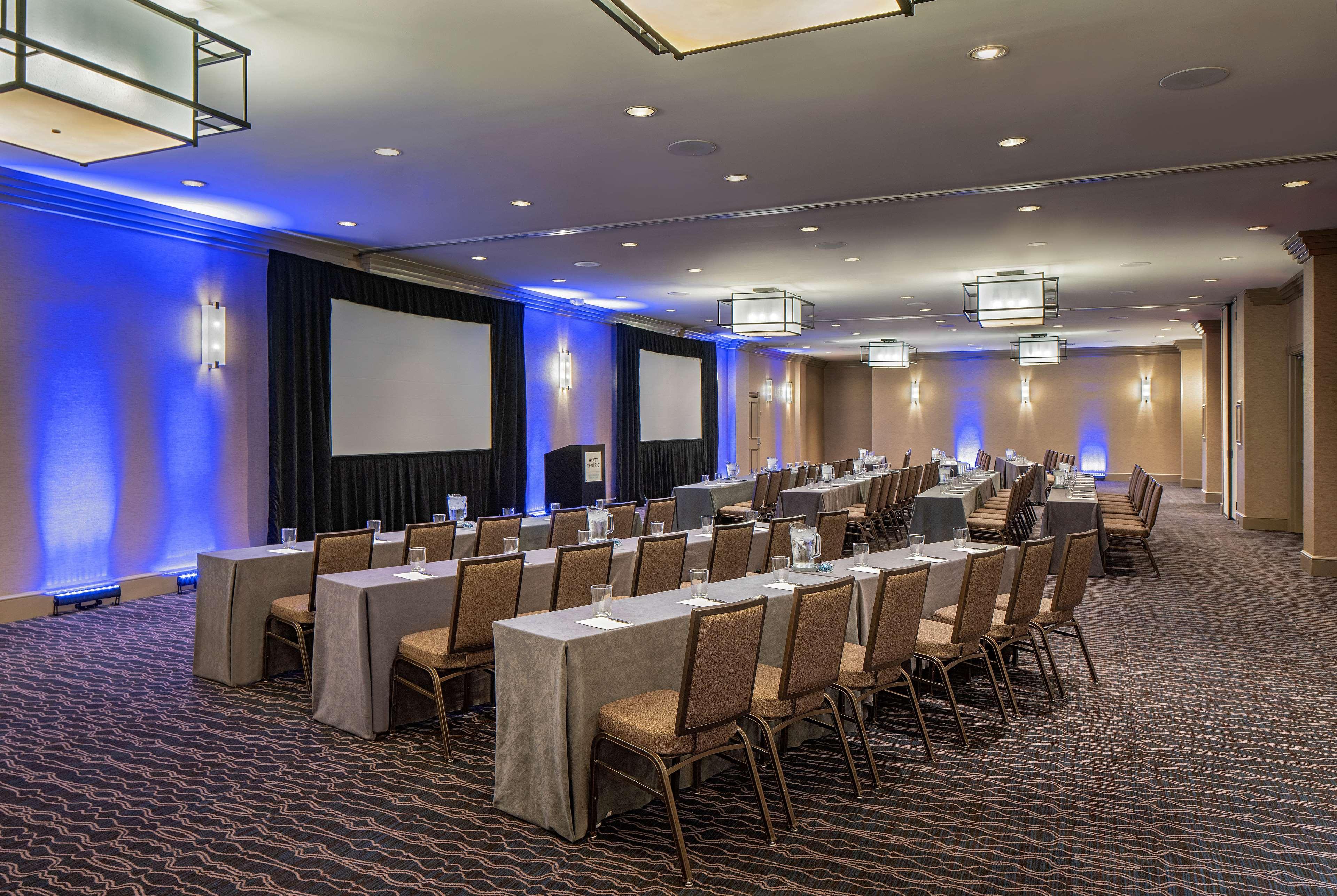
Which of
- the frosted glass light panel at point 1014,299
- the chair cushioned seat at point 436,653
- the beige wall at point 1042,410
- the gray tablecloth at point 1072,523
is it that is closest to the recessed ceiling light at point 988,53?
the chair cushioned seat at point 436,653

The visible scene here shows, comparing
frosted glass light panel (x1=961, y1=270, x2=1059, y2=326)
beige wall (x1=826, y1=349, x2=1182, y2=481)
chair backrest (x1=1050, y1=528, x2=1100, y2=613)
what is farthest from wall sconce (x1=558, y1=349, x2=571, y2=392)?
beige wall (x1=826, y1=349, x2=1182, y2=481)

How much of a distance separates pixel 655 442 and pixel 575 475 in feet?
16.1

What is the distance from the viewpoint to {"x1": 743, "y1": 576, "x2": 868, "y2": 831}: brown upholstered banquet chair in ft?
10.8

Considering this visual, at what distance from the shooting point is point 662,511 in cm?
756

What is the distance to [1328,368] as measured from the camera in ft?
28.9

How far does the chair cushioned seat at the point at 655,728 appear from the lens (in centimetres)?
304

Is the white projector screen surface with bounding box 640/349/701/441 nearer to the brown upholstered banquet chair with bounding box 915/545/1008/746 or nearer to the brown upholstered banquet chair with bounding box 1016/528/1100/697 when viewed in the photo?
the brown upholstered banquet chair with bounding box 1016/528/1100/697

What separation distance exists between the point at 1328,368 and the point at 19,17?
10.7 metres

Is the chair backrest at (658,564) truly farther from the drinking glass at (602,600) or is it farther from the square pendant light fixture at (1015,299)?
the square pendant light fixture at (1015,299)

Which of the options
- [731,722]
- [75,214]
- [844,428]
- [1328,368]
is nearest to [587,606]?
[731,722]

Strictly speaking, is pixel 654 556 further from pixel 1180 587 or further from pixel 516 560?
pixel 1180 587

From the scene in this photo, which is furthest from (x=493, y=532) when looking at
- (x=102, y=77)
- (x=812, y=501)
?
(x=812, y=501)

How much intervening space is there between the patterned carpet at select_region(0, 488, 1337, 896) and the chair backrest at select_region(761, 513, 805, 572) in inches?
64.0

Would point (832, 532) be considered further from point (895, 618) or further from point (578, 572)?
point (895, 618)
